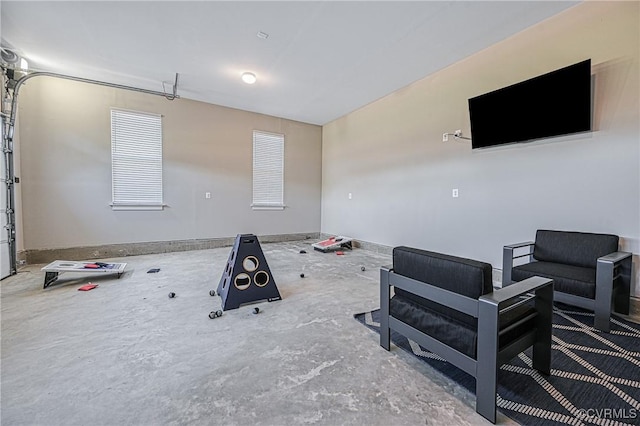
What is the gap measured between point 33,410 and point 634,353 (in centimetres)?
386

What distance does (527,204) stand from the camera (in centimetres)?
333

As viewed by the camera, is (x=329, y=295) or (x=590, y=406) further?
(x=329, y=295)

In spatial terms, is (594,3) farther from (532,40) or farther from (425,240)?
(425,240)

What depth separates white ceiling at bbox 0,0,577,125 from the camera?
289 centimetres

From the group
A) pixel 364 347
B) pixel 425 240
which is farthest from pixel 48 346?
pixel 425 240

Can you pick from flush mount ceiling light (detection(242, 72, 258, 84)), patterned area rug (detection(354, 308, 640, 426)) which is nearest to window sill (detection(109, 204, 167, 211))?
flush mount ceiling light (detection(242, 72, 258, 84))

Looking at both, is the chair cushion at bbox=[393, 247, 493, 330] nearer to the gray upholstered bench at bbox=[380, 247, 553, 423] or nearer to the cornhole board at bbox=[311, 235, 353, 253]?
the gray upholstered bench at bbox=[380, 247, 553, 423]

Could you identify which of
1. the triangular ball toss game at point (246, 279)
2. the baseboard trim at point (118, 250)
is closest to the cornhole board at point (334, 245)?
the baseboard trim at point (118, 250)

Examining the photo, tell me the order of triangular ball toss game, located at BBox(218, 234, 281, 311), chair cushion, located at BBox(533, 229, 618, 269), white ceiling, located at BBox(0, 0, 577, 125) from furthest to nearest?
white ceiling, located at BBox(0, 0, 577, 125), triangular ball toss game, located at BBox(218, 234, 281, 311), chair cushion, located at BBox(533, 229, 618, 269)

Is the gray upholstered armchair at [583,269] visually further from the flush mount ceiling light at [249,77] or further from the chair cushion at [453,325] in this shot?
the flush mount ceiling light at [249,77]

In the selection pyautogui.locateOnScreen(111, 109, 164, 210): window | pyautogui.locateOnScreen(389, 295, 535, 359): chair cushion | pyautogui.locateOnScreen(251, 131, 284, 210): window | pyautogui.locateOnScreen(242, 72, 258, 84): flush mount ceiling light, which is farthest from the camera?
pyautogui.locateOnScreen(251, 131, 284, 210): window

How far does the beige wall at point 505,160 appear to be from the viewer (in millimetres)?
2643

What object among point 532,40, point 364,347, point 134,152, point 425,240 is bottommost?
point 364,347

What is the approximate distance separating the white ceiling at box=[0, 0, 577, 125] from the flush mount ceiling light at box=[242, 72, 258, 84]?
97 mm
